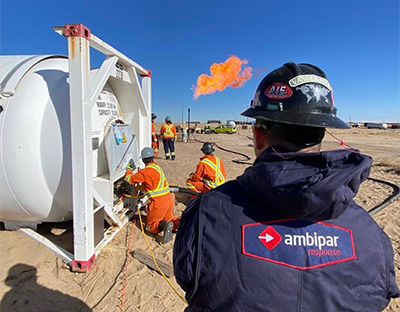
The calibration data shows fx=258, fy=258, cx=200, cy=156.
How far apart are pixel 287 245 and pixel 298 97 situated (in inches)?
26.3

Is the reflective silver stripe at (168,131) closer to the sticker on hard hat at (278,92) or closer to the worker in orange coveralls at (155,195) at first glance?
the worker in orange coveralls at (155,195)

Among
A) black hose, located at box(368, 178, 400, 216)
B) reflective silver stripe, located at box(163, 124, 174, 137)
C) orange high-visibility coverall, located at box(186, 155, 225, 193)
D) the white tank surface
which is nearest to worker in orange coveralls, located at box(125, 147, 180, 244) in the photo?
orange high-visibility coverall, located at box(186, 155, 225, 193)

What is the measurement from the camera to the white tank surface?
320 cm

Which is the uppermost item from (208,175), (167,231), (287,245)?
(287,245)

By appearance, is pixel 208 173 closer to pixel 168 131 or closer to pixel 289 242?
pixel 289 242

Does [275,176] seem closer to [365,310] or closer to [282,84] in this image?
[282,84]

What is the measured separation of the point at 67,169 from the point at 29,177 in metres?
0.46

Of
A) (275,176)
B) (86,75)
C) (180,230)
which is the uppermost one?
(86,75)

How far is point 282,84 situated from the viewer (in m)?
1.24

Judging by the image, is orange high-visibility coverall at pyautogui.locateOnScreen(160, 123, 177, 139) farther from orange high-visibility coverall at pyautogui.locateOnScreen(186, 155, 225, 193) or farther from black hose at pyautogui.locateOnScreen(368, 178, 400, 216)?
black hose at pyautogui.locateOnScreen(368, 178, 400, 216)

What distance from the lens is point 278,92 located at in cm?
124

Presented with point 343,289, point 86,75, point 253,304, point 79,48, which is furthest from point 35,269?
point 343,289

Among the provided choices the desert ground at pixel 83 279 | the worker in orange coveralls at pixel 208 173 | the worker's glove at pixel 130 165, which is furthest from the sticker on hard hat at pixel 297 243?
the worker in orange coveralls at pixel 208 173

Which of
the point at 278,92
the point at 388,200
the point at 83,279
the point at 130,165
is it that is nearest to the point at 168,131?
the point at 130,165
